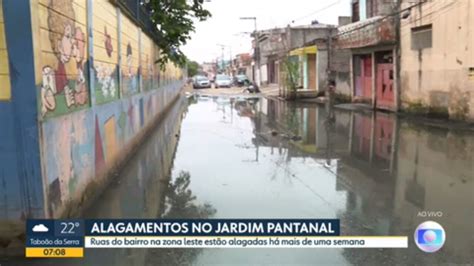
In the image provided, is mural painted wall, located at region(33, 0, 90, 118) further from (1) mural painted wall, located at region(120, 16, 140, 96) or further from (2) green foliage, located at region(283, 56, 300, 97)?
(2) green foliage, located at region(283, 56, 300, 97)

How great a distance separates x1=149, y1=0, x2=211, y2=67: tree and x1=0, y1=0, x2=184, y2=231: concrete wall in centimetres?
1109

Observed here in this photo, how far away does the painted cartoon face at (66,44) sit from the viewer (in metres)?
6.03

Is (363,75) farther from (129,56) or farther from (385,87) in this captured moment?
(129,56)

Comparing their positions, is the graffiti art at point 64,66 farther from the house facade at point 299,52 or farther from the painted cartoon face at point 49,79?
the house facade at point 299,52

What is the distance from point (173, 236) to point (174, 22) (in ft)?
55.8

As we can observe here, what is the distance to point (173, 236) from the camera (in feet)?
16.6

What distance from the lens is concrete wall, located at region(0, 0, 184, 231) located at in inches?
194

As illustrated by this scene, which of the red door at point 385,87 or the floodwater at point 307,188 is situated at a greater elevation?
the red door at point 385,87

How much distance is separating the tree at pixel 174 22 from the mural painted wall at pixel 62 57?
13192 millimetres

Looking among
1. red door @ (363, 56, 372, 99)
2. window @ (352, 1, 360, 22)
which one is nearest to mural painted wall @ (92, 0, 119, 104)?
red door @ (363, 56, 372, 99)

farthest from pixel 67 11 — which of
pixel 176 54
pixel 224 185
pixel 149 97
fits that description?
pixel 176 54

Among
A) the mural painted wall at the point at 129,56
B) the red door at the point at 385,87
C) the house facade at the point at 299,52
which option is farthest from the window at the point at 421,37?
the house facade at the point at 299,52

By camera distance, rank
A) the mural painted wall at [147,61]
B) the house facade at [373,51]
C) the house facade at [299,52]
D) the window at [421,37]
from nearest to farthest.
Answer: the mural painted wall at [147,61], the window at [421,37], the house facade at [373,51], the house facade at [299,52]

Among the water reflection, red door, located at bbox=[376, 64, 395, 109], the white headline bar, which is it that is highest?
red door, located at bbox=[376, 64, 395, 109]
